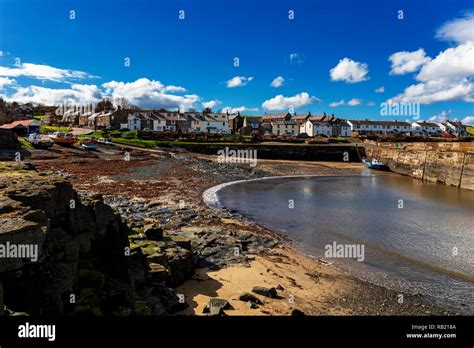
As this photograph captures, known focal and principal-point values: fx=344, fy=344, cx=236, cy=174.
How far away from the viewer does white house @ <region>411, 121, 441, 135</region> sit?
459ft

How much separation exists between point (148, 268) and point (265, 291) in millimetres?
3420

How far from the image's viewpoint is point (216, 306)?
8.57 meters

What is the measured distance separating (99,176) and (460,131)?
154 m

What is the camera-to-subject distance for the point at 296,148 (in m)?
69.8

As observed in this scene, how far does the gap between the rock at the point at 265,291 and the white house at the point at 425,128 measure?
149 m

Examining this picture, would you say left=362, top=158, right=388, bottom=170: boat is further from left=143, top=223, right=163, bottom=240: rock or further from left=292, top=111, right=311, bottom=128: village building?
left=292, top=111, right=311, bottom=128: village building

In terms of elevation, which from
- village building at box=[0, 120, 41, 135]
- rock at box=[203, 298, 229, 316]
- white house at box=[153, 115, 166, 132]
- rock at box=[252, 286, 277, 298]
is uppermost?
white house at box=[153, 115, 166, 132]

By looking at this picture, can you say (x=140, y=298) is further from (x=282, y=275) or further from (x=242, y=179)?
(x=242, y=179)

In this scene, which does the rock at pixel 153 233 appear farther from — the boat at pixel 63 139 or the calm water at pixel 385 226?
the boat at pixel 63 139

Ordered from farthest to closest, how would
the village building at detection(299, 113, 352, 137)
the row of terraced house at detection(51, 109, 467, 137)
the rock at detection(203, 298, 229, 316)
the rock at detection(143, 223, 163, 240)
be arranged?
the village building at detection(299, 113, 352, 137)
the row of terraced house at detection(51, 109, 467, 137)
the rock at detection(143, 223, 163, 240)
the rock at detection(203, 298, 229, 316)

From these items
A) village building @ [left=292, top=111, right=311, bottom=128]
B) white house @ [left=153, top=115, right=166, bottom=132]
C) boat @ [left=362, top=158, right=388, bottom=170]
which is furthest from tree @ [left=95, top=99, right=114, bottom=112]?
boat @ [left=362, top=158, right=388, bottom=170]

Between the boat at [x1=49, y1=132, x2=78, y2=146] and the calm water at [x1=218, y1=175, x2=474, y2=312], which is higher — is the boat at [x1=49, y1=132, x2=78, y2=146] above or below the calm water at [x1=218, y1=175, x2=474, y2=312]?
above

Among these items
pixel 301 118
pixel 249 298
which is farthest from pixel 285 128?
pixel 249 298

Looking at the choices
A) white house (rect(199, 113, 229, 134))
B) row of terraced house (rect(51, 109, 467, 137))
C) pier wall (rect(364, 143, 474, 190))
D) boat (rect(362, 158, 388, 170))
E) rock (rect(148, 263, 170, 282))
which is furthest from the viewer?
white house (rect(199, 113, 229, 134))
